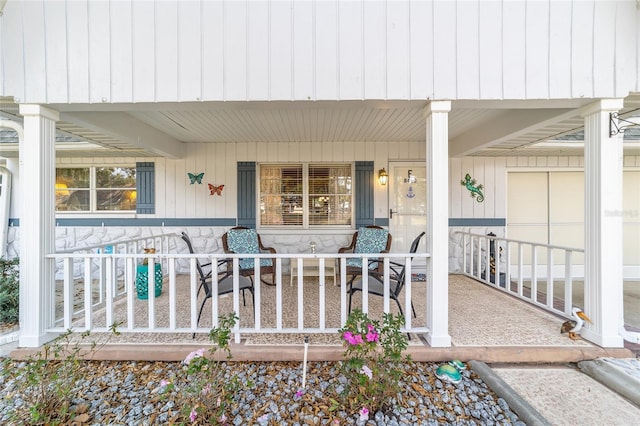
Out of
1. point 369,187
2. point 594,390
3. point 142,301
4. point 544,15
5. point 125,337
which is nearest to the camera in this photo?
point 594,390

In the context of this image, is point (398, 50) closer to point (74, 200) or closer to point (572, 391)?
point (572, 391)

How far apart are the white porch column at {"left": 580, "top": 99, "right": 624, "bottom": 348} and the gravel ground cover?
4.36 ft

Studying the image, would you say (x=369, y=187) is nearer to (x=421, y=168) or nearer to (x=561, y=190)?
(x=421, y=168)

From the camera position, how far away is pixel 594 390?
206 centimetres

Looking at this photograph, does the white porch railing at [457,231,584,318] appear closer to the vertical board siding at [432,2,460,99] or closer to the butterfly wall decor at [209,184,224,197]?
the vertical board siding at [432,2,460,99]

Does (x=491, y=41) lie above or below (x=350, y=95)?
above

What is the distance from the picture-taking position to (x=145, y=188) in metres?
5.08

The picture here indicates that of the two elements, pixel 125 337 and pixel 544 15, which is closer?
pixel 544 15

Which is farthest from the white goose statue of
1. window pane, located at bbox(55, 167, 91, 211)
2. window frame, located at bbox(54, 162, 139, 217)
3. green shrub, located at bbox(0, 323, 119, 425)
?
window pane, located at bbox(55, 167, 91, 211)

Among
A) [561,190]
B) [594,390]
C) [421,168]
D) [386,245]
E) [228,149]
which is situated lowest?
[594,390]

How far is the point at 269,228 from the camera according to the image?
16.6 ft

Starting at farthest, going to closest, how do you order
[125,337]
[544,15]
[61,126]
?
1. [61,126]
2. [125,337]
3. [544,15]

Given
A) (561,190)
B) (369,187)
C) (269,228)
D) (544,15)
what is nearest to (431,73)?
(544,15)

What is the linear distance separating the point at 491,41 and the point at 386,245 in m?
2.89
